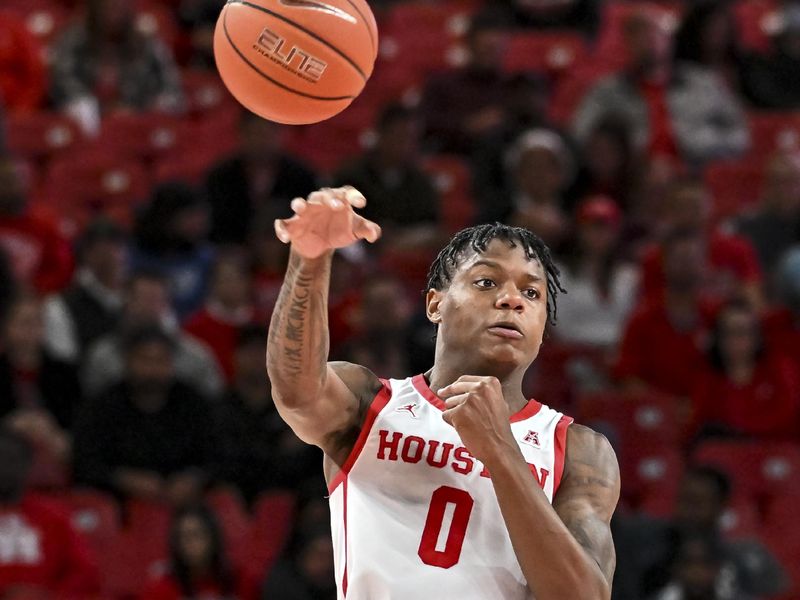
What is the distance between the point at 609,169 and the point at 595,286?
1384 millimetres

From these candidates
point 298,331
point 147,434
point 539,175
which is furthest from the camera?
point 539,175

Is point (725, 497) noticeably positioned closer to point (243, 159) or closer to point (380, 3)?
point (243, 159)

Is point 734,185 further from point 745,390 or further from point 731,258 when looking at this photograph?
point 745,390

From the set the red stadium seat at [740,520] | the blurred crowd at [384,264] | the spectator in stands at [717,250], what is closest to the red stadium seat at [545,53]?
the blurred crowd at [384,264]

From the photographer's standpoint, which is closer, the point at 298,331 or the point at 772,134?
the point at 298,331

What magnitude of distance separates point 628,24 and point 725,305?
3139 millimetres

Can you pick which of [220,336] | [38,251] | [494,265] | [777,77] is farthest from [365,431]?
[777,77]

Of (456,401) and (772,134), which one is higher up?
(772,134)

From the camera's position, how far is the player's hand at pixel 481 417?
392 cm

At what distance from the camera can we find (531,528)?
12.8ft

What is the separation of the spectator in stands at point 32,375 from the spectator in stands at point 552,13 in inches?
202

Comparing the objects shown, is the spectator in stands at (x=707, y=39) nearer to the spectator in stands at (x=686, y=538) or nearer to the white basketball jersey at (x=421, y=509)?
the spectator in stands at (x=686, y=538)

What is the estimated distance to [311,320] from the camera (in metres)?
4.07

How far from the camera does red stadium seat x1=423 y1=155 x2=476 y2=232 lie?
1088 cm
